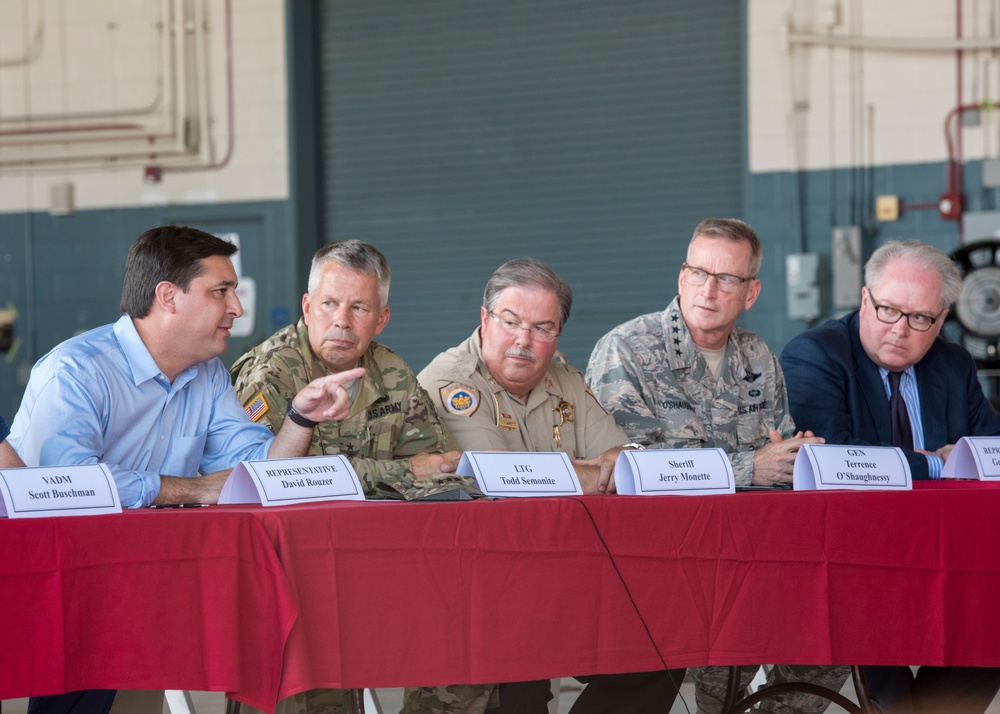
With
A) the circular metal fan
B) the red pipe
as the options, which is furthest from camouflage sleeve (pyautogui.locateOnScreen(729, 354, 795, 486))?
the red pipe

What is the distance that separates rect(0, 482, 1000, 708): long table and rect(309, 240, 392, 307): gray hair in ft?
3.25

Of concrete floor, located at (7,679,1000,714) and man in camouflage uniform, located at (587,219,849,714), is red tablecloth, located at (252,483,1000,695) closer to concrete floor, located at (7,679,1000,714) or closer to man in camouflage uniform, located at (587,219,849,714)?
man in camouflage uniform, located at (587,219,849,714)

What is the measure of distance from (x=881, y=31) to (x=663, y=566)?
4.92m

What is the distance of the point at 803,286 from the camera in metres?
5.98

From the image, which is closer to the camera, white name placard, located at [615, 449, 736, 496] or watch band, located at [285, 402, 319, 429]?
white name placard, located at [615, 449, 736, 496]

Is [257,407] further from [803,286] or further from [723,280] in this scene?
[803,286]

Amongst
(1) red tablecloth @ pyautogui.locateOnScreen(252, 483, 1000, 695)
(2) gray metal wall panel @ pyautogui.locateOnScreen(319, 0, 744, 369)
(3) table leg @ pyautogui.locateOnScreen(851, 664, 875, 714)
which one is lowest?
(3) table leg @ pyautogui.locateOnScreen(851, 664, 875, 714)

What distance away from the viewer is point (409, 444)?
2678 mm

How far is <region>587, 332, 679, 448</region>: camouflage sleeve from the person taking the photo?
2.85 metres

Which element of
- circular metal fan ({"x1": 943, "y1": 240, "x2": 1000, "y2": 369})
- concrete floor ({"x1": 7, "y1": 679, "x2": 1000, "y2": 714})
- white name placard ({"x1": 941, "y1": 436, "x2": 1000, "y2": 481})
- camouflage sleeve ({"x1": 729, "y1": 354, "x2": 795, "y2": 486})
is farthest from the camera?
circular metal fan ({"x1": 943, "y1": 240, "x2": 1000, "y2": 369})

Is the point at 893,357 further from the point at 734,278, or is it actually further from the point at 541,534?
the point at 541,534

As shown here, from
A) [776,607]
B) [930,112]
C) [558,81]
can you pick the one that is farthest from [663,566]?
[558,81]

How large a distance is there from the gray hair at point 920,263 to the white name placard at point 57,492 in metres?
2.15

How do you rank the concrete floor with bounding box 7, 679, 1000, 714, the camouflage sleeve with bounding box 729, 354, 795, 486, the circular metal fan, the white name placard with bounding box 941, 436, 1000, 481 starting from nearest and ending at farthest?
the white name placard with bounding box 941, 436, 1000, 481 → the camouflage sleeve with bounding box 729, 354, 795, 486 → the concrete floor with bounding box 7, 679, 1000, 714 → the circular metal fan
